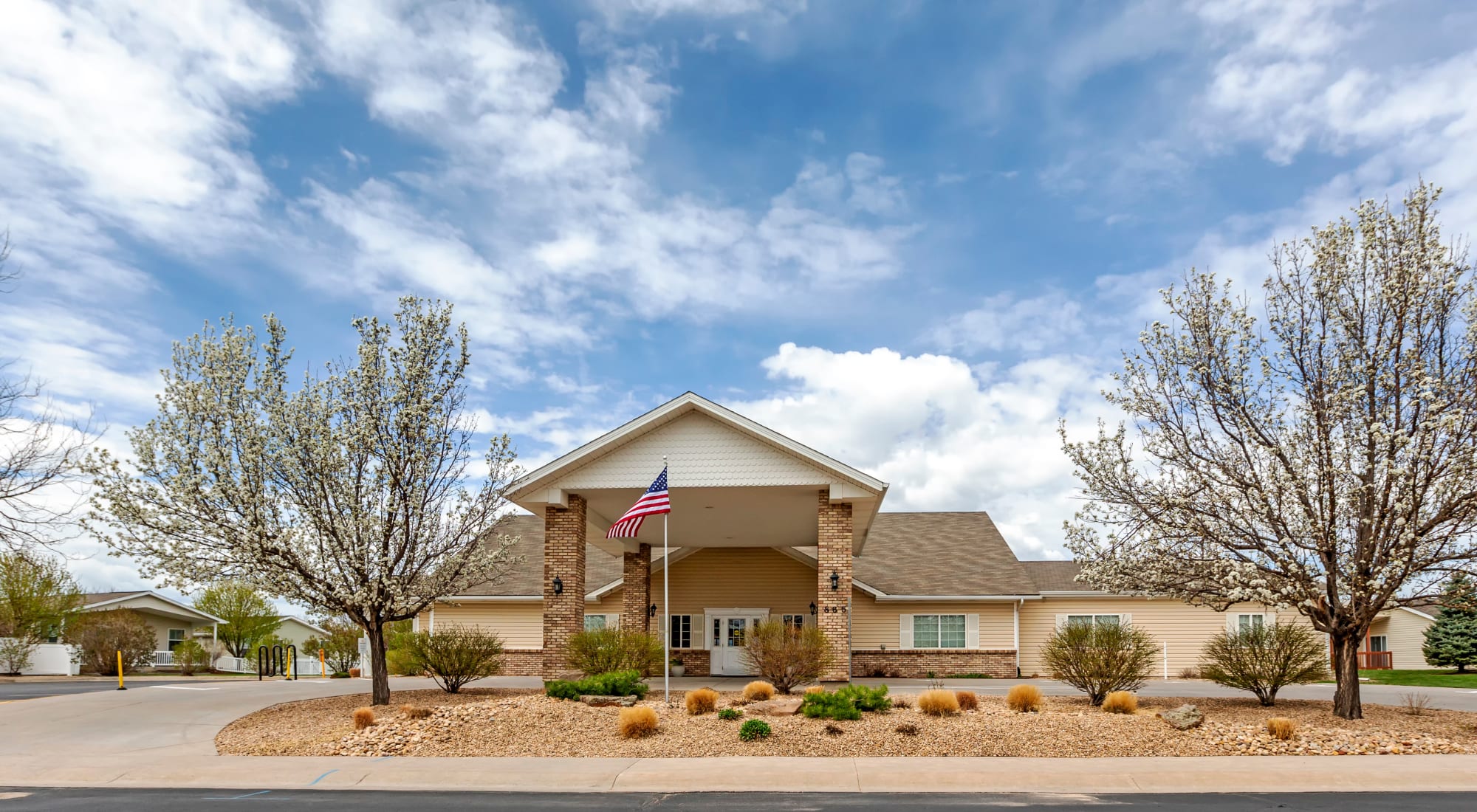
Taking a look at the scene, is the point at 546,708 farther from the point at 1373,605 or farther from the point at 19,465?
the point at 1373,605

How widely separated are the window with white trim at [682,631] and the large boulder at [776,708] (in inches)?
581

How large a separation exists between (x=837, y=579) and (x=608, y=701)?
5795 mm

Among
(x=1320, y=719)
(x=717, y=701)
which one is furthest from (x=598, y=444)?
(x=1320, y=719)

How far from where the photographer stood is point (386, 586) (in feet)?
60.1

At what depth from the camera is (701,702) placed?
16.2 meters

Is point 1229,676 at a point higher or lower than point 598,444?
lower

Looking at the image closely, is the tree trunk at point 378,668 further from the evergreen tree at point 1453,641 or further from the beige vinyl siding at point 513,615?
the evergreen tree at point 1453,641

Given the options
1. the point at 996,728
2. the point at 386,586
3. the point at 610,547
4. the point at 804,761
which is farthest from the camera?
the point at 610,547

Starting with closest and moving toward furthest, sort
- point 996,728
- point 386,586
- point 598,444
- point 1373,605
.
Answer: point 996,728 < point 1373,605 < point 386,586 < point 598,444

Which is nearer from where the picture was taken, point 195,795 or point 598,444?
point 195,795

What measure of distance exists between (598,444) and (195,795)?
1054 cm

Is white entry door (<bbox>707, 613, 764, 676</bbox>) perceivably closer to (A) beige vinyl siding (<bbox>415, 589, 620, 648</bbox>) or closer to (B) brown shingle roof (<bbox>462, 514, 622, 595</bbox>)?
(A) beige vinyl siding (<bbox>415, 589, 620, 648</bbox>)

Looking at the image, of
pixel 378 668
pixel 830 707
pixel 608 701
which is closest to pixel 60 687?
pixel 378 668

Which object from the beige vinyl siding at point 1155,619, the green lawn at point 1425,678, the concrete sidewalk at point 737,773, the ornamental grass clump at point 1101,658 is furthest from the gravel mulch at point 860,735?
the beige vinyl siding at point 1155,619
